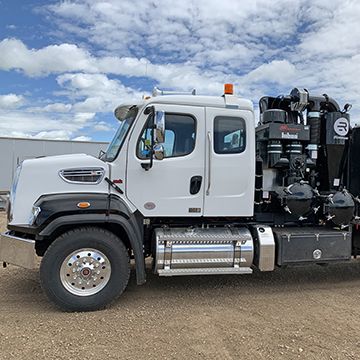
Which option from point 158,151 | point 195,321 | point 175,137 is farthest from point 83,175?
point 195,321

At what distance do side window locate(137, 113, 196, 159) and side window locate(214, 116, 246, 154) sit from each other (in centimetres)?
35

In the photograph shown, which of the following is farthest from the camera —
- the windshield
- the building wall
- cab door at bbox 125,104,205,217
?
the building wall

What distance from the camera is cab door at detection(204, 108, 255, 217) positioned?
4.66m

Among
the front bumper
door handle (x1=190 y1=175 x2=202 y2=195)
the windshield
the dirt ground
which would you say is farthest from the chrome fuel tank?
the front bumper

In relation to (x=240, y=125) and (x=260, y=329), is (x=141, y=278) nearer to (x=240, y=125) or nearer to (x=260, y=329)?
(x=260, y=329)

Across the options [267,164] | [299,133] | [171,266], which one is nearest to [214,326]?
[171,266]

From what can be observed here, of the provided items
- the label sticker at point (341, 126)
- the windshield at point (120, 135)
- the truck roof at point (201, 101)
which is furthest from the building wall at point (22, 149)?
the label sticker at point (341, 126)

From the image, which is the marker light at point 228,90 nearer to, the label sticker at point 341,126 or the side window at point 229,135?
the side window at point 229,135

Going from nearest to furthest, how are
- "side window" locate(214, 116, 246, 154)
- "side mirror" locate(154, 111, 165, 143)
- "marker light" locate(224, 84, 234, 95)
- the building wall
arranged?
"side mirror" locate(154, 111, 165, 143) < "side window" locate(214, 116, 246, 154) < "marker light" locate(224, 84, 234, 95) < the building wall

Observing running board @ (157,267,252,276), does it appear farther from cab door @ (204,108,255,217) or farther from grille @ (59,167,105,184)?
grille @ (59,167,105,184)

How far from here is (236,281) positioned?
18.0 feet

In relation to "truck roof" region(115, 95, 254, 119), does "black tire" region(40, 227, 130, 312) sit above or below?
below

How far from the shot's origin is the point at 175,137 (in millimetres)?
4594

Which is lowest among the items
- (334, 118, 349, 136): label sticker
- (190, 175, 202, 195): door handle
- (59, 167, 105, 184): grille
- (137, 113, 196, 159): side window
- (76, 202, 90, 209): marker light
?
(76, 202, 90, 209): marker light
